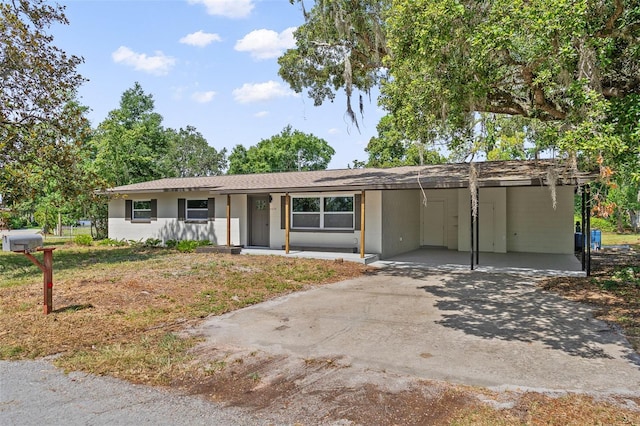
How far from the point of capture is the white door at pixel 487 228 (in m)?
15.5

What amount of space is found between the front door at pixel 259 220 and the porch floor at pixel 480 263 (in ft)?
2.28

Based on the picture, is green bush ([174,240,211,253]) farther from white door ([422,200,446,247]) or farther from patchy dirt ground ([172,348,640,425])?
patchy dirt ground ([172,348,640,425])

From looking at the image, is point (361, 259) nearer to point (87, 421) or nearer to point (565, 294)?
point (565, 294)

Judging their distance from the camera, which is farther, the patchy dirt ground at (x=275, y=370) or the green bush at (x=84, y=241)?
the green bush at (x=84, y=241)

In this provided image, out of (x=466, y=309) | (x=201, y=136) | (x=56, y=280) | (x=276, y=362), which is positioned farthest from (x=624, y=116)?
(x=201, y=136)

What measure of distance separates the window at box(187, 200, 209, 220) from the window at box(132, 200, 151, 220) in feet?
7.41

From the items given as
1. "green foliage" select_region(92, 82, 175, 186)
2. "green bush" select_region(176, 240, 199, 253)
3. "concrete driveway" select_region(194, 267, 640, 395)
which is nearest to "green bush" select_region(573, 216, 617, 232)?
"concrete driveway" select_region(194, 267, 640, 395)

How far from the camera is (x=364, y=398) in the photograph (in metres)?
3.60

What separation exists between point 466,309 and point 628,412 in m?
3.75

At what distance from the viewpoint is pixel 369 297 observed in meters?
8.08

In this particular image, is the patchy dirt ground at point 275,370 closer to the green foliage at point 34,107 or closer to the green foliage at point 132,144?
the green foliage at point 34,107

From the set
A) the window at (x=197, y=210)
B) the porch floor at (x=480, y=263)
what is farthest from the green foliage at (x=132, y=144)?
the porch floor at (x=480, y=263)

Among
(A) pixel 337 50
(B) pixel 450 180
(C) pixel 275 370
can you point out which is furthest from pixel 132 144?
(C) pixel 275 370

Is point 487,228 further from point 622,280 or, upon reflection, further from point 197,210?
point 197,210
